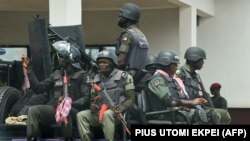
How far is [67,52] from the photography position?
600cm

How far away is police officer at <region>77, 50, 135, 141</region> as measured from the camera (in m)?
5.59

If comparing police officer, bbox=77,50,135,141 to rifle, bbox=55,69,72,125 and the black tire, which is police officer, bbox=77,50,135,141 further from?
the black tire

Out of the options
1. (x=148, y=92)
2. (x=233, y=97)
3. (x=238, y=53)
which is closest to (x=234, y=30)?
(x=238, y=53)

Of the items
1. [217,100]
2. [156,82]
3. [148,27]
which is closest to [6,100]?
[156,82]

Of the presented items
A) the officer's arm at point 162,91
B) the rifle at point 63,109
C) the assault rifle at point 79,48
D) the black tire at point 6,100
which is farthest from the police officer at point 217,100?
the rifle at point 63,109

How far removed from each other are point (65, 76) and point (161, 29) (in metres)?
9.21

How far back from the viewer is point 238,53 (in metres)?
14.3

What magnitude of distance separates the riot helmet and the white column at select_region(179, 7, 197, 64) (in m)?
7.37

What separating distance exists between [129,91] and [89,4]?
8.67m

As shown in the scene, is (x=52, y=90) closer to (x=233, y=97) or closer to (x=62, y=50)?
(x=62, y=50)

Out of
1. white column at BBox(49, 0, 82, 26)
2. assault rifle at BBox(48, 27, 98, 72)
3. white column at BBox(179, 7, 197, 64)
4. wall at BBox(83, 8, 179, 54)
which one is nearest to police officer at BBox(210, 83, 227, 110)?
white column at BBox(179, 7, 197, 64)

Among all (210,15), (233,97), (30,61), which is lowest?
(233,97)

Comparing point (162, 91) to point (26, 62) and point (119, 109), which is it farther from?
point (26, 62)

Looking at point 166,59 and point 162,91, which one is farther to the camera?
point 166,59
